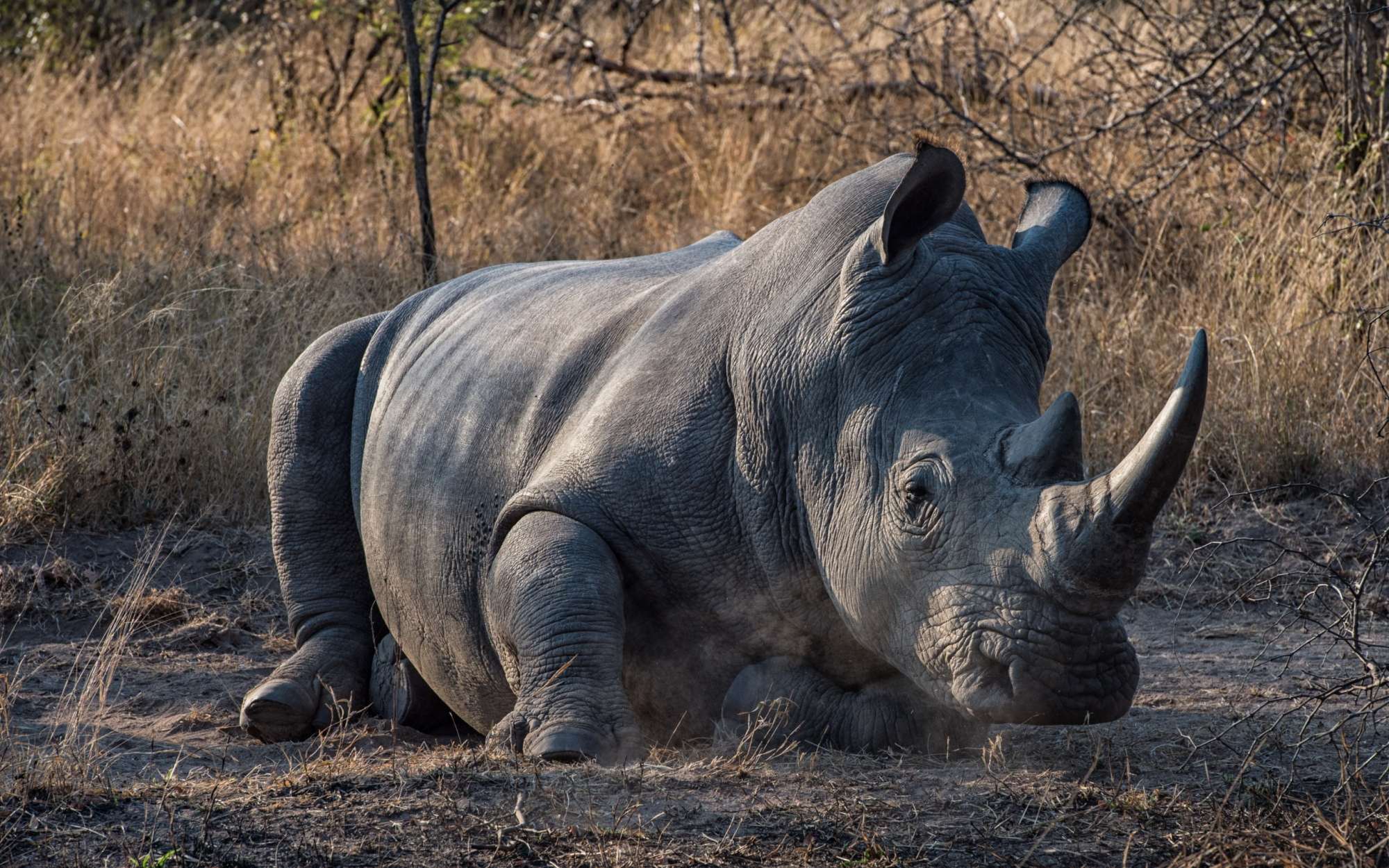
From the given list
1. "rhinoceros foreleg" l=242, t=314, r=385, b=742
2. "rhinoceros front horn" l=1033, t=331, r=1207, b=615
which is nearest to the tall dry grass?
"rhinoceros foreleg" l=242, t=314, r=385, b=742

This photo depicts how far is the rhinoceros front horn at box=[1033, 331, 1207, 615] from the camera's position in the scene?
2.54 metres

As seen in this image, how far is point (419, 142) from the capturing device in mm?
7895

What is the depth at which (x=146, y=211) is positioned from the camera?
8500 mm

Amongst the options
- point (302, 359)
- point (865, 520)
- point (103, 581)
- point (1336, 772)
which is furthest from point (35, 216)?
point (1336, 772)

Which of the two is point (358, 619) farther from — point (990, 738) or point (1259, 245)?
point (1259, 245)

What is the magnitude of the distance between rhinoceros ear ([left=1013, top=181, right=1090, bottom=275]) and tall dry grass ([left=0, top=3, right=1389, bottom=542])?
250 centimetres

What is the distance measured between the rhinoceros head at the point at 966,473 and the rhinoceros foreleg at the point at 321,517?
7.02 ft

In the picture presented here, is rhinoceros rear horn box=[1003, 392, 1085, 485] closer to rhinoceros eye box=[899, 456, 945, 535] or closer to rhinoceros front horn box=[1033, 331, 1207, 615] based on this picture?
rhinoceros front horn box=[1033, 331, 1207, 615]

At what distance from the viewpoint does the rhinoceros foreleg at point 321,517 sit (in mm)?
4945

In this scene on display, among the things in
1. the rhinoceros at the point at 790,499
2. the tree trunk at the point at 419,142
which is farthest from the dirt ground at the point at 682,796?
the tree trunk at the point at 419,142

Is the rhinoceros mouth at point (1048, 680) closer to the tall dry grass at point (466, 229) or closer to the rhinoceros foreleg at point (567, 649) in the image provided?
the rhinoceros foreleg at point (567, 649)

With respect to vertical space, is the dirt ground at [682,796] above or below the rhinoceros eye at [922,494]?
below

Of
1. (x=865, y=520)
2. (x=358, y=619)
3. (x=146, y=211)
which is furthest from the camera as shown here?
(x=146, y=211)

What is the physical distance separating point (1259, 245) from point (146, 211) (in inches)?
236
